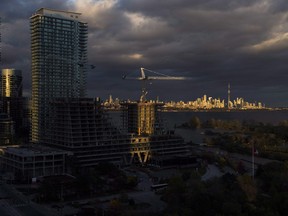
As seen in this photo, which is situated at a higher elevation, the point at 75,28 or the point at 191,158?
the point at 75,28

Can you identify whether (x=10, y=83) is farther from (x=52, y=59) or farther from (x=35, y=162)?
(x=35, y=162)

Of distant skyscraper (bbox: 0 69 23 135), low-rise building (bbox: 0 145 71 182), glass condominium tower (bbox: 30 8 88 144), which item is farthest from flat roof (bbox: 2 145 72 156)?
distant skyscraper (bbox: 0 69 23 135)

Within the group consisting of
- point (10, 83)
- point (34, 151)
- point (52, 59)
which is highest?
point (52, 59)

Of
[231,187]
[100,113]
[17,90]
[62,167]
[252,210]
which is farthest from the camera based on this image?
[17,90]

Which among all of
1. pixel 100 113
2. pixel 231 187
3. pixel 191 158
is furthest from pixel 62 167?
Result: pixel 231 187

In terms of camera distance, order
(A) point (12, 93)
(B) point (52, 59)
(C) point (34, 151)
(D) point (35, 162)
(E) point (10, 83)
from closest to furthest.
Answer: (D) point (35, 162) < (C) point (34, 151) < (B) point (52, 59) < (A) point (12, 93) < (E) point (10, 83)

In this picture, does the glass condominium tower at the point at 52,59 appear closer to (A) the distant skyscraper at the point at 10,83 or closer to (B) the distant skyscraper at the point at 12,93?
(B) the distant skyscraper at the point at 12,93

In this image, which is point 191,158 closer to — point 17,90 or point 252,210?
point 252,210

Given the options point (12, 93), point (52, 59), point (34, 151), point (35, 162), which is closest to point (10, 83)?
point (12, 93)

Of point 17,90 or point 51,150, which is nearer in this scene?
point 51,150
